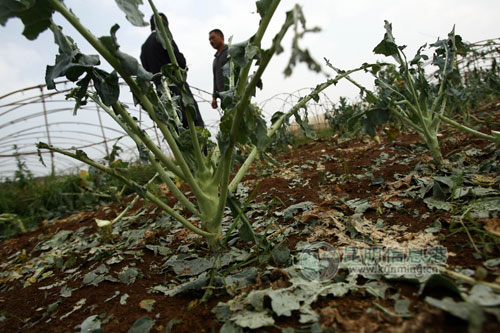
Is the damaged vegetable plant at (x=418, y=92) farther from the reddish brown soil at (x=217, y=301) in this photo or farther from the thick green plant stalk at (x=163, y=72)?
the thick green plant stalk at (x=163, y=72)

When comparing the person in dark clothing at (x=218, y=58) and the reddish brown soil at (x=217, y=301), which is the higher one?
the person in dark clothing at (x=218, y=58)

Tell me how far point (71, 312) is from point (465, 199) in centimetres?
192

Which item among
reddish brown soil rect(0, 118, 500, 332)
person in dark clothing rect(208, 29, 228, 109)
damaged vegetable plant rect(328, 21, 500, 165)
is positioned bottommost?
reddish brown soil rect(0, 118, 500, 332)

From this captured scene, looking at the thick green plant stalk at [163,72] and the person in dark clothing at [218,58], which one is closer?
the thick green plant stalk at [163,72]

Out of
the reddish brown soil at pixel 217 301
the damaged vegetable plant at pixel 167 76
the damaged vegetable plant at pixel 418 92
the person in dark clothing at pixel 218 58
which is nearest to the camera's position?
the reddish brown soil at pixel 217 301

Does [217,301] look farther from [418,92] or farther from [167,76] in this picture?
[418,92]

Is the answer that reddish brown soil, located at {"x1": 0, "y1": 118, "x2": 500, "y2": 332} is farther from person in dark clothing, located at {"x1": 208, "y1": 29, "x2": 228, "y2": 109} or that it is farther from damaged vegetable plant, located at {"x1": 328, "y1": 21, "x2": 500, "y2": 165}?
person in dark clothing, located at {"x1": 208, "y1": 29, "x2": 228, "y2": 109}

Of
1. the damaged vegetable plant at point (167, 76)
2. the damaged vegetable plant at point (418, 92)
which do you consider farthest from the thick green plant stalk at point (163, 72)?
the damaged vegetable plant at point (418, 92)

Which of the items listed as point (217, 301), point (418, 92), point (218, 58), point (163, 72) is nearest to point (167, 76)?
point (163, 72)

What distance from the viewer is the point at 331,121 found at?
6.43 meters

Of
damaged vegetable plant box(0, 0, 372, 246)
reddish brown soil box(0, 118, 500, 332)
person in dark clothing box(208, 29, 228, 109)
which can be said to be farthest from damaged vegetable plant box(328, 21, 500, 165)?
person in dark clothing box(208, 29, 228, 109)

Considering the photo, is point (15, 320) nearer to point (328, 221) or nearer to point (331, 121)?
point (328, 221)

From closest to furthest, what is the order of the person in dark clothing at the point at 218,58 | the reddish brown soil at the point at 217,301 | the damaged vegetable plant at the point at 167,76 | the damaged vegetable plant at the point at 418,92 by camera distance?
the reddish brown soil at the point at 217,301
the damaged vegetable plant at the point at 167,76
the damaged vegetable plant at the point at 418,92
the person in dark clothing at the point at 218,58

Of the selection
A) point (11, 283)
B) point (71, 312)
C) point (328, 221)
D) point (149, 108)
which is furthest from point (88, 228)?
point (328, 221)
